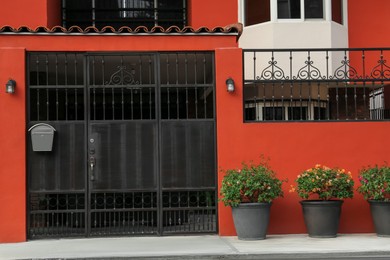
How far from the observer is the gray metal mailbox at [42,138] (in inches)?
466

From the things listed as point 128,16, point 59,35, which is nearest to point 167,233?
point 59,35

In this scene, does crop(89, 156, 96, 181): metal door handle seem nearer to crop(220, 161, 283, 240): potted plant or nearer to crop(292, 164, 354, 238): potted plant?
crop(220, 161, 283, 240): potted plant

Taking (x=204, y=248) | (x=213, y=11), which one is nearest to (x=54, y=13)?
(x=213, y=11)

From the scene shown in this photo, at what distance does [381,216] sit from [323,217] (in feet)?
3.68

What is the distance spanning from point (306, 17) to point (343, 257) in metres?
7.65

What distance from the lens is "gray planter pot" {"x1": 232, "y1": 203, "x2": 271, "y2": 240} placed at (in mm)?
11461

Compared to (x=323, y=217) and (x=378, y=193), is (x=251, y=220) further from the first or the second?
(x=378, y=193)

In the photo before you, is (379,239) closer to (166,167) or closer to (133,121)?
(166,167)

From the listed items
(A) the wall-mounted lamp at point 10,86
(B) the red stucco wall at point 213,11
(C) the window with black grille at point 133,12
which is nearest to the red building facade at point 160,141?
(A) the wall-mounted lamp at point 10,86

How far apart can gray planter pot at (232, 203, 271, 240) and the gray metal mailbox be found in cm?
377

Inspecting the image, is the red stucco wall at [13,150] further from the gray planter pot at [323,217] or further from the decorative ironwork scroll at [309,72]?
the decorative ironwork scroll at [309,72]

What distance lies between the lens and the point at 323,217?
11.6m

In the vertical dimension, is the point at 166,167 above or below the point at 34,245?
above

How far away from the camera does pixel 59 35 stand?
12.1 metres
